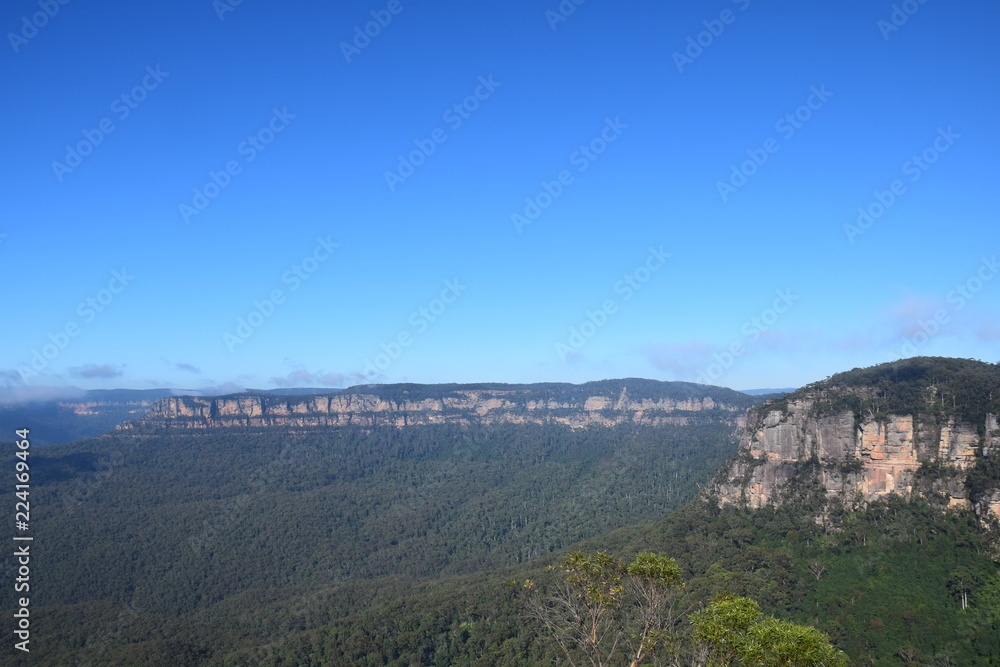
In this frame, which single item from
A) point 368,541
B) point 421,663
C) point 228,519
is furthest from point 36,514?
point 421,663

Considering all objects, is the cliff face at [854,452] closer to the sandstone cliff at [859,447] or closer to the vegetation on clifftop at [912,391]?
the sandstone cliff at [859,447]

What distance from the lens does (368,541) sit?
142 meters

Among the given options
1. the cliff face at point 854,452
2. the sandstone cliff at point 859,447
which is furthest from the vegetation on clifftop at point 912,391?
the cliff face at point 854,452

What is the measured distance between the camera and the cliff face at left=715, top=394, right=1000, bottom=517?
65.2 m

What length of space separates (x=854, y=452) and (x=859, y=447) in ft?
2.90

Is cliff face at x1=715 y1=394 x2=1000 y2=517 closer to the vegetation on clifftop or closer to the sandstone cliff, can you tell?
the sandstone cliff

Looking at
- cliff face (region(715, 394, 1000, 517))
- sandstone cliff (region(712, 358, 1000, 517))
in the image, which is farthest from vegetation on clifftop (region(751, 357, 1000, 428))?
cliff face (region(715, 394, 1000, 517))

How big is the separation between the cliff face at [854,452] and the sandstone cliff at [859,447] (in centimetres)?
9

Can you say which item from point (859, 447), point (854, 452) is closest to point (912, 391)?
point (859, 447)

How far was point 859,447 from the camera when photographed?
2943 inches

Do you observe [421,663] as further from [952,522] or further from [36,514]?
[36,514]

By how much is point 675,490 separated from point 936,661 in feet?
340

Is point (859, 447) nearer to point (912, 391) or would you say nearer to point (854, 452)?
point (854, 452)

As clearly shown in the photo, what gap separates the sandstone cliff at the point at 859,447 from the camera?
6519 cm
